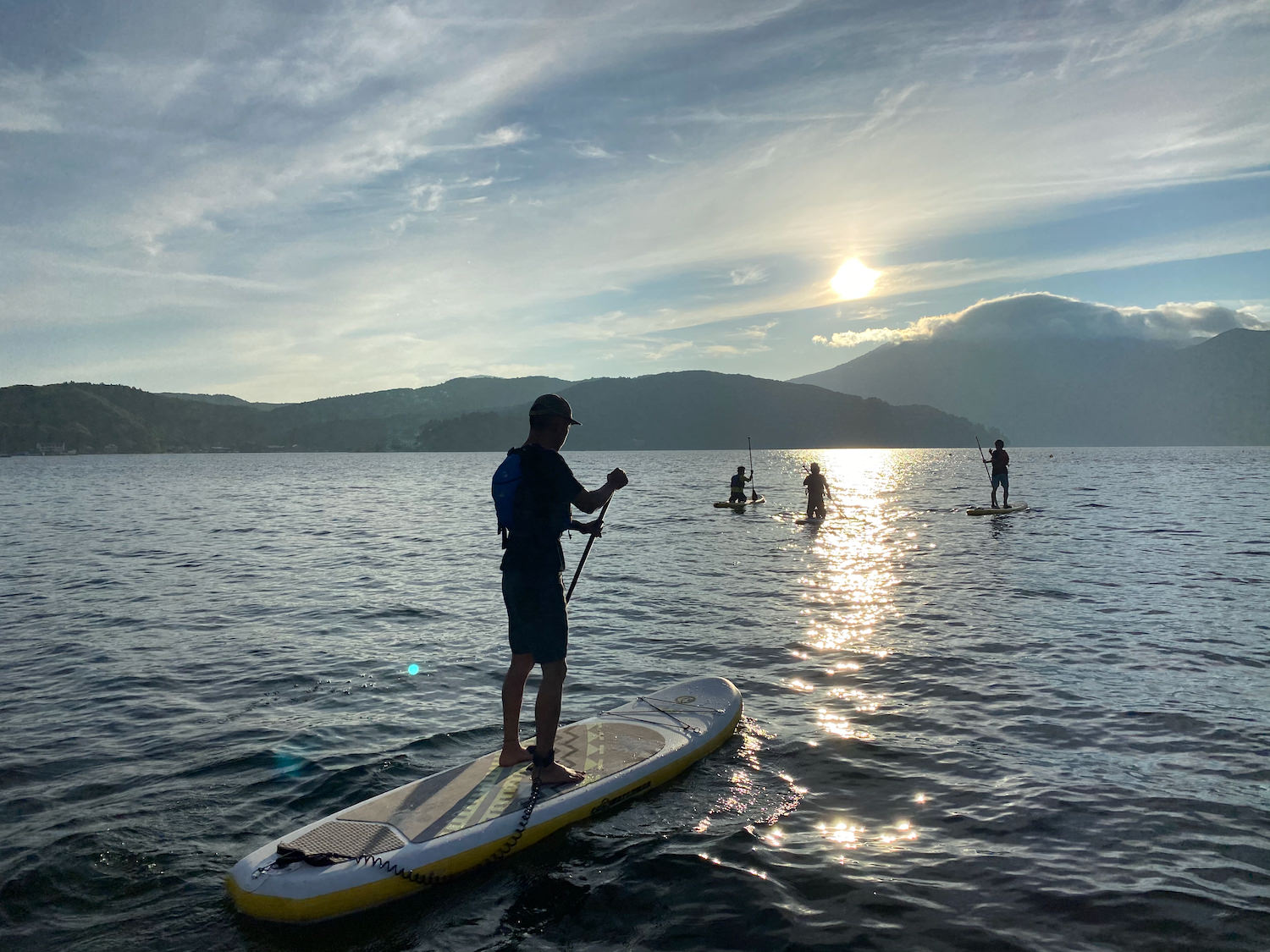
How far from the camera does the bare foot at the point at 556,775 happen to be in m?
6.43

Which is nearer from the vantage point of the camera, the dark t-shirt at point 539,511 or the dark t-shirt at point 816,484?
the dark t-shirt at point 539,511

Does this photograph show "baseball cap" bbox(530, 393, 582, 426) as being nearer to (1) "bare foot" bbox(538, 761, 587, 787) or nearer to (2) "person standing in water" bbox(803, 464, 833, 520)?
(1) "bare foot" bbox(538, 761, 587, 787)

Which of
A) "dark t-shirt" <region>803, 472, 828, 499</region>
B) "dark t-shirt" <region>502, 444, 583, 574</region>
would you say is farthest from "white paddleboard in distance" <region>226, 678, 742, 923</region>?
"dark t-shirt" <region>803, 472, 828, 499</region>

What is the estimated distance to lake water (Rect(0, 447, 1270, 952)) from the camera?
16.3 ft

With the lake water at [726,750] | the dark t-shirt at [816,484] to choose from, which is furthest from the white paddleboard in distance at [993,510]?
the lake water at [726,750]

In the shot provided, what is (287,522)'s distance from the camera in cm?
3641

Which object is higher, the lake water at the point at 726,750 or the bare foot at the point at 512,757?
the bare foot at the point at 512,757

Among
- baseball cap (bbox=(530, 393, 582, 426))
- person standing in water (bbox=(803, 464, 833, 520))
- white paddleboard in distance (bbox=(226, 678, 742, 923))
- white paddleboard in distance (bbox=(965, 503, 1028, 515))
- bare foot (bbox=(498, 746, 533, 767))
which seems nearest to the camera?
white paddleboard in distance (bbox=(226, 678, 742, 923))

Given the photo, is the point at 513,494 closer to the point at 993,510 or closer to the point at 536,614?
the point at 536,614

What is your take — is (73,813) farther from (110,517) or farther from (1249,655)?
(110,517)

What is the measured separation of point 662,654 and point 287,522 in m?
30.2

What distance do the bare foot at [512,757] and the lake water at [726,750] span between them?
0.88 metres

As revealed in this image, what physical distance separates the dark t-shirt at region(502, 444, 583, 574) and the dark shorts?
88 mm

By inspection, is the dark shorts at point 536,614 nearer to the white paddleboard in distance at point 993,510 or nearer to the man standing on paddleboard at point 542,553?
the man standing on paddleboard at point 542,553
